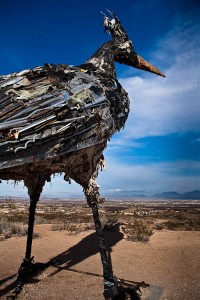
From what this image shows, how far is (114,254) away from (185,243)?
10.7ft

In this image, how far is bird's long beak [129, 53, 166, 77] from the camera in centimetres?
809

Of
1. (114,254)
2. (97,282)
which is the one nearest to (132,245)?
(114,254)

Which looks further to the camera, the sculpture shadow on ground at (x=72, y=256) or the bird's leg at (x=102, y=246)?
the sculpture shadow on ground at (x=72, y=256)

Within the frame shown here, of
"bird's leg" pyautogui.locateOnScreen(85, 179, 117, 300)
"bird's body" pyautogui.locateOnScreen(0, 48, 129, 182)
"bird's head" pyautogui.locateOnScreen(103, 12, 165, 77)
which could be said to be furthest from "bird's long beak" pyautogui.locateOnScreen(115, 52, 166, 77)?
"bird's leg" pyautogui.locateOnScreen(85, 179, 117, 300)

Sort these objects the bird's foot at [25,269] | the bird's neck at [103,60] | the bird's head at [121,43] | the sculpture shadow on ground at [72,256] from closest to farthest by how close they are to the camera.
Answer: the bird's neck at [103,60] < the bird's foot at [25,269] < the sculpture shadow on ground at [72,256] < the bird's head at [121,43]

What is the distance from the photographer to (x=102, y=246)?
210 inches

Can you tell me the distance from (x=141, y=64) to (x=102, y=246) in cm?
523

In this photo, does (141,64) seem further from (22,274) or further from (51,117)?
(22,274)

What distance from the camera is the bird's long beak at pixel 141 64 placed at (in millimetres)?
8086

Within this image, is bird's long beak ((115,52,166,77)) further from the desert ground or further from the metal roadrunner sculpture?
the desert ground

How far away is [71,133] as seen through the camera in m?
4.21

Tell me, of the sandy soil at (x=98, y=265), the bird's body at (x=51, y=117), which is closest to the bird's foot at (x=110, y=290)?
the sandy soil at (x=98, y=265)

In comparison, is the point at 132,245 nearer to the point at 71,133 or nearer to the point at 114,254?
the point at 114,254

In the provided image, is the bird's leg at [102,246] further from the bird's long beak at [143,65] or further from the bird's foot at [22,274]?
the bird's long beak at [143,65]
